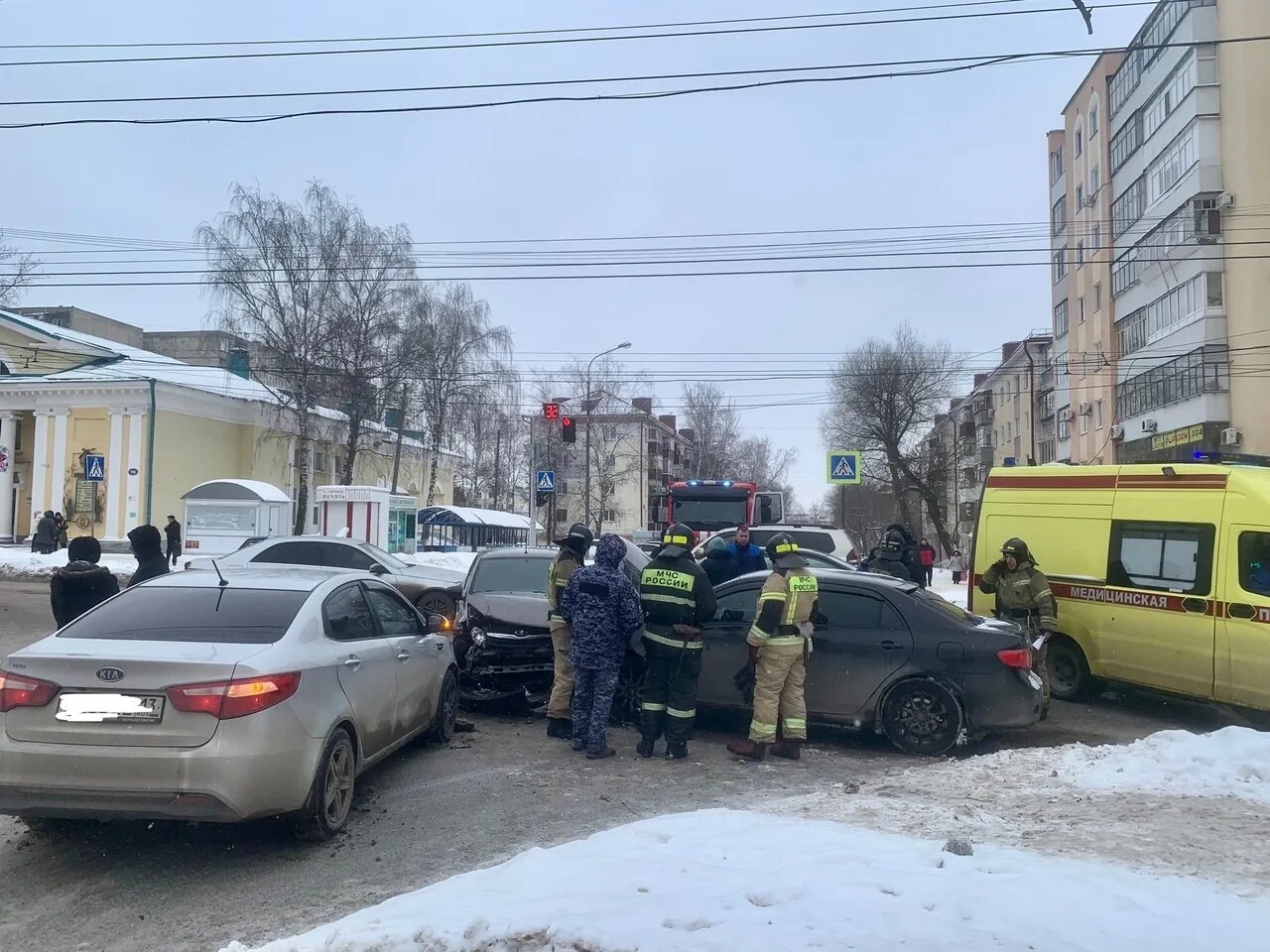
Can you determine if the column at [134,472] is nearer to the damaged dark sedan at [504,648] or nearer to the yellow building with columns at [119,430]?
the yellow building with columns at [119,430]

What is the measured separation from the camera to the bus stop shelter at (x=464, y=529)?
41438 mm

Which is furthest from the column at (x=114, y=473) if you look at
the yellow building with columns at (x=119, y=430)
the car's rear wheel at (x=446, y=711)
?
the car's rear wheel at (x=446, y=711)

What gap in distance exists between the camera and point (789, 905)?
12.5 feet

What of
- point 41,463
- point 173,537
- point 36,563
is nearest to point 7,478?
point 41,463

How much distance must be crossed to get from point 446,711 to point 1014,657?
4706mm

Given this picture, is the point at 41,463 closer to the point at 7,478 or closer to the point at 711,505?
the point at 7,478

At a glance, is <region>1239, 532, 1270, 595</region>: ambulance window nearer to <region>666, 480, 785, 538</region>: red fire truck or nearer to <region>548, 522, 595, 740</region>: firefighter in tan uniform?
<region>548, 522, 595, 740</region>: firefighter in tan uniform

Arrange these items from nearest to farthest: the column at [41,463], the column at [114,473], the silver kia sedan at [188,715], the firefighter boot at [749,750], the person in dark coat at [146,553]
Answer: the silver kia sedan at [188,715]
the firefighter boot at [749,750]
the person in dark coat at [146,553]
the column at [114,473]
the column at [41,463]

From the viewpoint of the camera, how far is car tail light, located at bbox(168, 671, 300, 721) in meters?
4.66

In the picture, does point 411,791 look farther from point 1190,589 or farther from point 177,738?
point 1190,589

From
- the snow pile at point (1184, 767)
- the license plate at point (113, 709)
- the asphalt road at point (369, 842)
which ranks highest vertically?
the license plate at point (113, 709)

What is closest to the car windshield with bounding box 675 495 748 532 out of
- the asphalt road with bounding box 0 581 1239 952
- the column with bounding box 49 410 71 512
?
the asphalt road with bounding box 0 581 1239 952

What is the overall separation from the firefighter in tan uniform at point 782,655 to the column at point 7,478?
3991 cm

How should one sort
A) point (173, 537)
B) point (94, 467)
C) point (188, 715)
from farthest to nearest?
1. point (94, 467)
2. point (173, 537)
3. point (188, 715)
